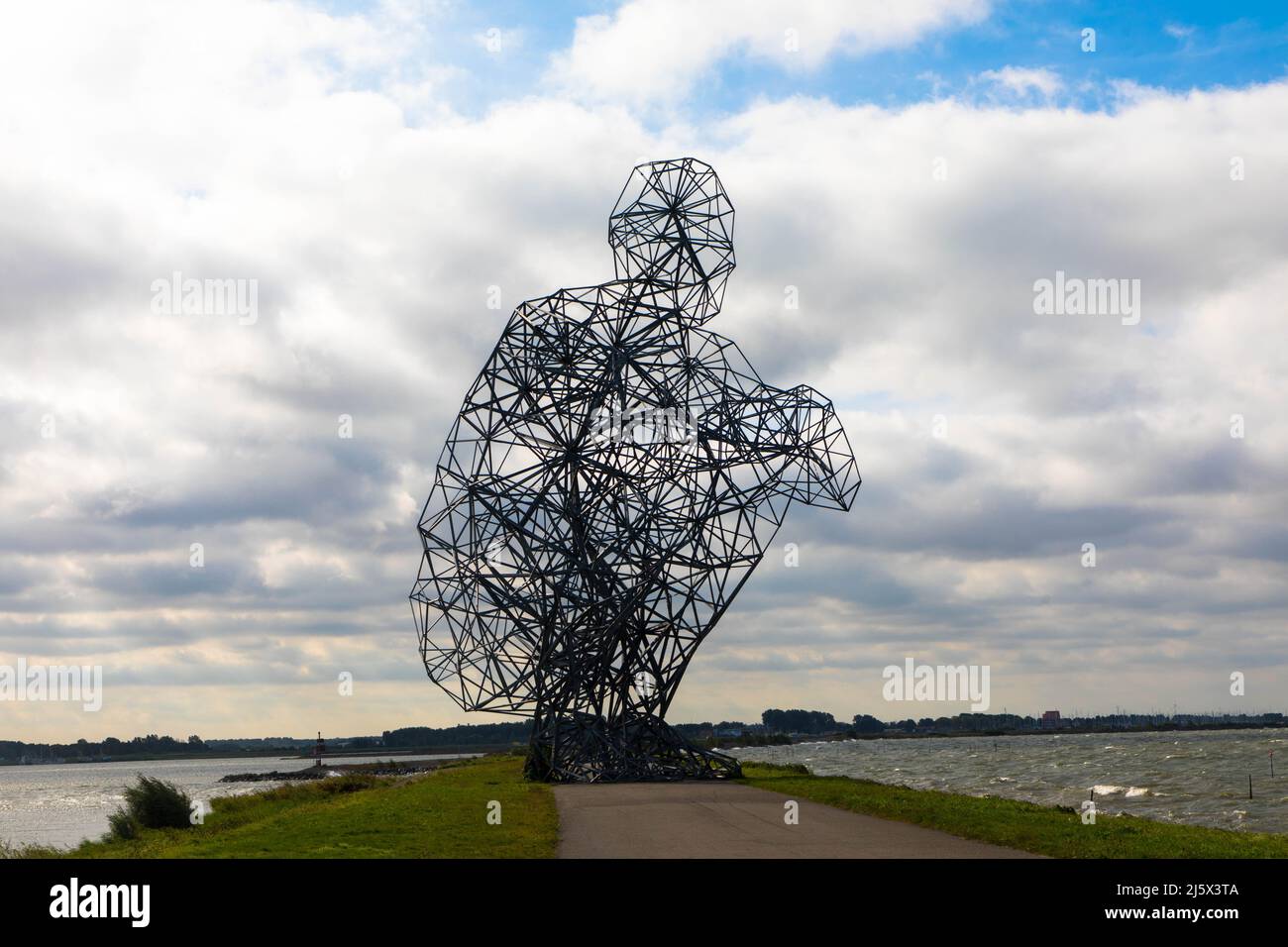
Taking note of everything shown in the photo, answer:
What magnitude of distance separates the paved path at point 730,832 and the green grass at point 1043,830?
0.53 m

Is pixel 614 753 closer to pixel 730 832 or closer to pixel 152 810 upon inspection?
pixel 152 810

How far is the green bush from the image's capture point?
117 ft

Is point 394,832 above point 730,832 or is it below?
below

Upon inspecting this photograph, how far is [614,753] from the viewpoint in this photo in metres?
35.6

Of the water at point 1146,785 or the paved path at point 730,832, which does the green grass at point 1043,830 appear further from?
the water at point 1146,785

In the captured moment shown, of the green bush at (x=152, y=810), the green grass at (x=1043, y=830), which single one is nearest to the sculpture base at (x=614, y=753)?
the green grass at (x=1043, y=830)

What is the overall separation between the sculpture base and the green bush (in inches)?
396

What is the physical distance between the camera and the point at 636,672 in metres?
35.9

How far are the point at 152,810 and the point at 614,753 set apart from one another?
43.6ft

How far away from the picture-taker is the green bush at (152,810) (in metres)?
35.5

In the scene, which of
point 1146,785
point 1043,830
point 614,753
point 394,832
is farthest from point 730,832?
point 1146,785
